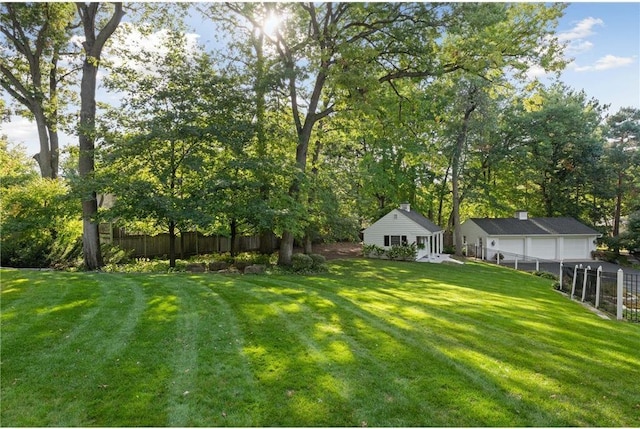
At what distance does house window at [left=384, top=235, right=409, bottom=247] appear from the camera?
2533cm

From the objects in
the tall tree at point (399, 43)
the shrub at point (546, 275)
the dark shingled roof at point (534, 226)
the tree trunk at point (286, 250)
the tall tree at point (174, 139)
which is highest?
the tall tree at point (399, 43)

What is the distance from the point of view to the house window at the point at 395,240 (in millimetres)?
25328

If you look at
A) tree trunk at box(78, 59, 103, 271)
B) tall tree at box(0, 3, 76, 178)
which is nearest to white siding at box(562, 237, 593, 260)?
tree trunk at box(78, 59, 103, 271)

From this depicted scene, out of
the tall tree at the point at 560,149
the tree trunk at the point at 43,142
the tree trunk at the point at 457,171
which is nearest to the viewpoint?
the tree trunk at the point at 43,142

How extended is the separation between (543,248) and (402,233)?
1328 cm

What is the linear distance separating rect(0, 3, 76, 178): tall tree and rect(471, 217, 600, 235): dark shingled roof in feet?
94.2

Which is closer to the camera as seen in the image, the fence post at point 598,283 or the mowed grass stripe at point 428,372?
the mowed grass stripe at point 428,372

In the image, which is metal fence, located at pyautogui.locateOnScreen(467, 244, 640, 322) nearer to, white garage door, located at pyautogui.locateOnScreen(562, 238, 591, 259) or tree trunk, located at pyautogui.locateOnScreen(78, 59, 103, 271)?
tree trunk, located at pyautogui.locateOnScreen(78, 59, 103, 271)

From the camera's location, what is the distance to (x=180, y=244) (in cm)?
1891

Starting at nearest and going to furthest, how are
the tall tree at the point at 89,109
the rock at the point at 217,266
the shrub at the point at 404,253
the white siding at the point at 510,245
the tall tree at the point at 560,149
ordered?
the tall tree at the point at 89,109, the rock at the point at 217,266, the shrub at the point at 404,253, the white siding at the point at 510,245, the tall tree at the point at 560,149

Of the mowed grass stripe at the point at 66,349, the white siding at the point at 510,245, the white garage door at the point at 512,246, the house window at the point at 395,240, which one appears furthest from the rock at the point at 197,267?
the white garage door at the point at 512,246

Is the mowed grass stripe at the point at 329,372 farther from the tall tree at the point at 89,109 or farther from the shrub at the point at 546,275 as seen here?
the shrub at the point at 546,275

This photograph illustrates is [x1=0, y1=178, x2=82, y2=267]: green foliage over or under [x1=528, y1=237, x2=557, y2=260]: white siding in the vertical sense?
over

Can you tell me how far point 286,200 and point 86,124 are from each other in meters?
7.45
